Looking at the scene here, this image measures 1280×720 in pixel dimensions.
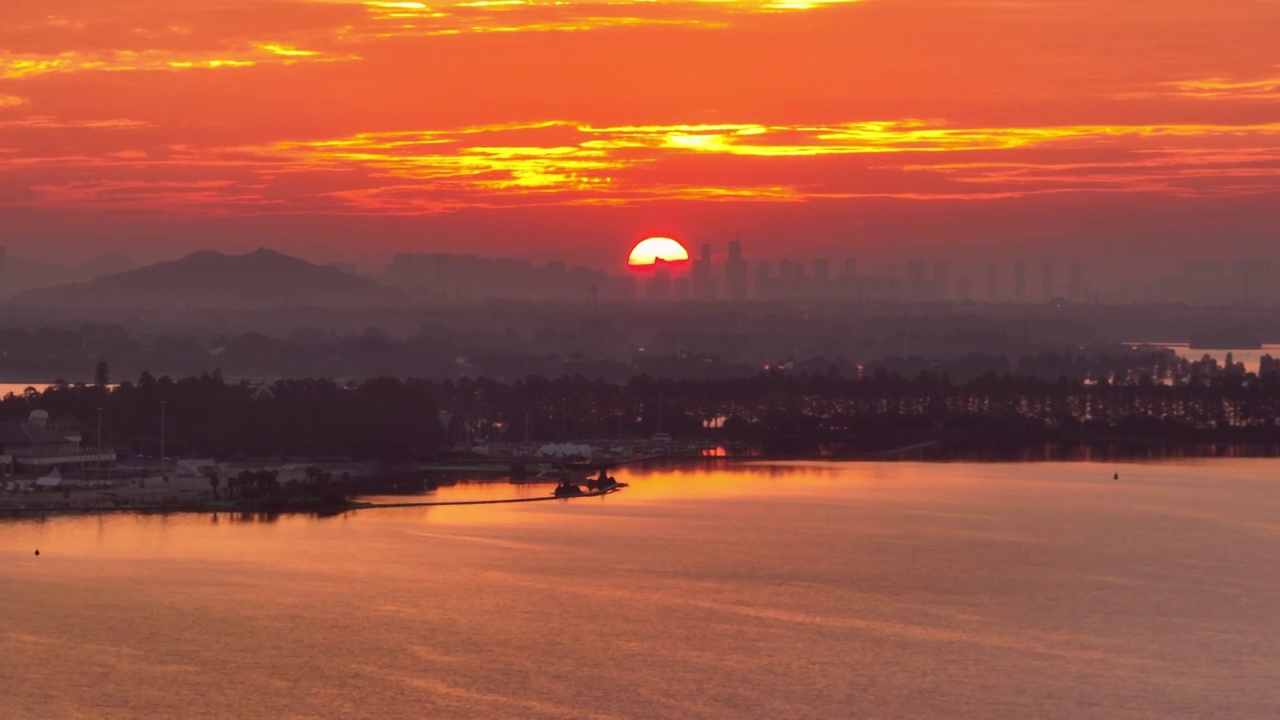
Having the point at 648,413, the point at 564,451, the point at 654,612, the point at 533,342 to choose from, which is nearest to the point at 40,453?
the point at 564,451

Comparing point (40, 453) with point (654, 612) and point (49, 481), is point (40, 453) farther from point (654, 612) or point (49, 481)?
point (654, 612)

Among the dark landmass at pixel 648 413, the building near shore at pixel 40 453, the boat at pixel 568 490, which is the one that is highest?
the dark landmass at pixel 648 413

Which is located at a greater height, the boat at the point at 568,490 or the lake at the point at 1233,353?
the lake at the point at 1233,353

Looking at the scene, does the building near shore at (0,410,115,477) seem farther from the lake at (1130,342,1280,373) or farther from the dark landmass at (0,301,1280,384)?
the lake at (1130,342,1280,373)

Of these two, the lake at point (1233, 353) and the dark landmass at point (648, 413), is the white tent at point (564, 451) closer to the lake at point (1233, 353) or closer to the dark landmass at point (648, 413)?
the dark landmass at point (648, 413)

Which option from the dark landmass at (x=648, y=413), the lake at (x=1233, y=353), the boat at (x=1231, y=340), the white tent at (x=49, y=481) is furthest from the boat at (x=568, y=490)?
the boat at (x=1231, y=340)

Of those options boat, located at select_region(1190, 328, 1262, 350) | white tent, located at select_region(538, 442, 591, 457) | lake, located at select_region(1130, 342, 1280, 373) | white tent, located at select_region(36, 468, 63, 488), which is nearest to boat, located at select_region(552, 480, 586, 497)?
white tent, located at select_region(538, 442, 591, 457)

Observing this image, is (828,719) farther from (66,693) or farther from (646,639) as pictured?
(66,693)
